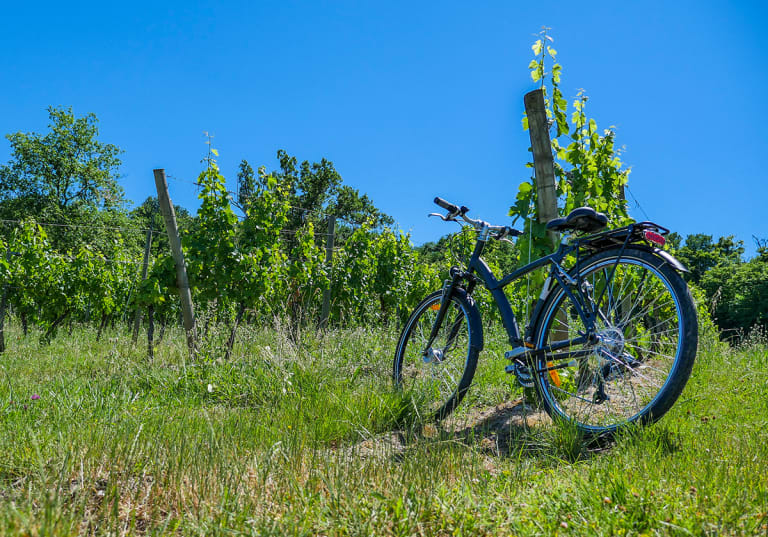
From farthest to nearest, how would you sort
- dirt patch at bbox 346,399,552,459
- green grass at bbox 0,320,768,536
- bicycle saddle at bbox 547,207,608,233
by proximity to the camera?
bicycle saddle at bbox 547,207,608,233 < dirt patch at bbox 346,399,552,459 < green grass at bbox 0,320,768,536

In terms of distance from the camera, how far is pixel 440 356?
3068 mm

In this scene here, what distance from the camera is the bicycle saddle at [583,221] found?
234 cm

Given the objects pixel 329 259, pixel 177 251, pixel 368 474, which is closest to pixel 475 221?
pixel 368 474

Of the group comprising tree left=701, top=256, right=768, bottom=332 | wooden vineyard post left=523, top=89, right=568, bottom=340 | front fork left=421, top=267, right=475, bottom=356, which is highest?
tree left=701, top=256, right=768, bottom=332

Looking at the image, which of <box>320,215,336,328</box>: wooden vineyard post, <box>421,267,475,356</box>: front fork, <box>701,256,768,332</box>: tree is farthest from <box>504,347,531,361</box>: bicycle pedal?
<box>701,256,768,332</box>: tree

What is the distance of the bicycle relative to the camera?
205cm

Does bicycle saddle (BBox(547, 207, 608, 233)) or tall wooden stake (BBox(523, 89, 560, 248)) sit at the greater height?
tall wooden stake (BBox(523, 89, 560, 248))

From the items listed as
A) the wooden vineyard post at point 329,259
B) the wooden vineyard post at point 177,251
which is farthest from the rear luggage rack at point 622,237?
the wooden vineyard post at point 329,259

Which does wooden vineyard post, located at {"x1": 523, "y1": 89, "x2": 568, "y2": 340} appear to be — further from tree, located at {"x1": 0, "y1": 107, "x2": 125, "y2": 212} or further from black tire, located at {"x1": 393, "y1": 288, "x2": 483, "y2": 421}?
tree, located at {"x1": 0, "y1": 107, "x2": 125, "y2": 212}

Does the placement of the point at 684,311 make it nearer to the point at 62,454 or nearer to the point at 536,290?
the point at 536,290

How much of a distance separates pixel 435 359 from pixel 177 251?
3.91 m

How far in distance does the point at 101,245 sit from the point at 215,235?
2276 cm

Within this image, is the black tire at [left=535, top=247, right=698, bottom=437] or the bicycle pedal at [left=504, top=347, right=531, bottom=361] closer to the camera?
the black tire at [left=535, top=247, right=698, bottom=437]

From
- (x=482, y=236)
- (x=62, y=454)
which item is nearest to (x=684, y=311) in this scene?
(x=482, y=236)
